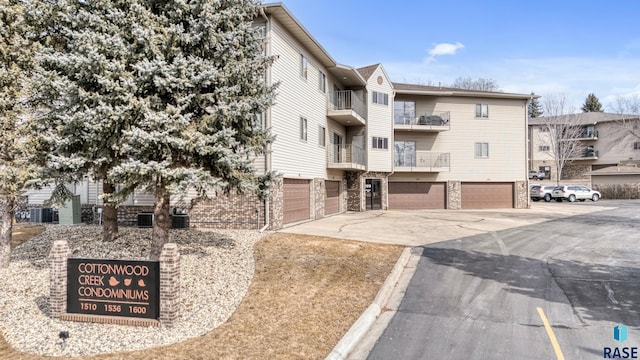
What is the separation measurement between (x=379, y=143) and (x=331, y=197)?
534 cm

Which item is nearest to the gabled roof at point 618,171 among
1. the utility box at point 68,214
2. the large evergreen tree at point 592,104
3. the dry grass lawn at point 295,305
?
the large evergreen tree at point 592,104

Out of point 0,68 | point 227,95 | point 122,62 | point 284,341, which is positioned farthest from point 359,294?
point 0,68

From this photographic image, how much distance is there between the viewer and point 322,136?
21750mm

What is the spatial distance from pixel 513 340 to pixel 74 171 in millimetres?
9342

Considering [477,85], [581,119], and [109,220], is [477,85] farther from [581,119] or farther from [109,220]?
[109,220]

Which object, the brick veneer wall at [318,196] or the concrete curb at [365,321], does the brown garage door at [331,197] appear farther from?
the concrete curb at [365,321]

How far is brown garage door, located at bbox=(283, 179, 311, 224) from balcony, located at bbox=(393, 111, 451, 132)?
11.7m

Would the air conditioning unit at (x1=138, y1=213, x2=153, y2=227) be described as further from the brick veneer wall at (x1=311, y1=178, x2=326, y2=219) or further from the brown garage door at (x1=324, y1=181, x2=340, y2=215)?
the brown garage door at (x1=324, y1=181, x2=340, y2=215)

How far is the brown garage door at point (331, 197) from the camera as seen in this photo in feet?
74.9

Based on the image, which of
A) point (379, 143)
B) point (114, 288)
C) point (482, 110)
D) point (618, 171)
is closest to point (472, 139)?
point (482, 110)

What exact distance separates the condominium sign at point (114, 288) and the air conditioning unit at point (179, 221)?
7.75 meters

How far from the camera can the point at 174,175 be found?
7.92 m

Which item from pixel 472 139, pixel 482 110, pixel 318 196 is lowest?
pixel 318 196

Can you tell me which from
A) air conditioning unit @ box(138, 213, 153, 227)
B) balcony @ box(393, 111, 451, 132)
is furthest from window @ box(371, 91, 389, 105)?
air conditioning unit @ box(138, 213, 153, 227)
